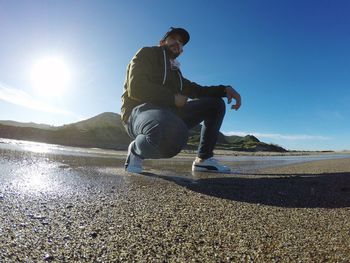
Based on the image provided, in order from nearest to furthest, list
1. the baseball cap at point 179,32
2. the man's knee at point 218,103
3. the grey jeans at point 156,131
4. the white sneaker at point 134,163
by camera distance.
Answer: the grey jeans at point 156,131 < the white sneaker at point 134,163 < the baseball cap at point 179,32 < the man's knee at point 218,103

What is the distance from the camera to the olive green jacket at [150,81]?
3369mm

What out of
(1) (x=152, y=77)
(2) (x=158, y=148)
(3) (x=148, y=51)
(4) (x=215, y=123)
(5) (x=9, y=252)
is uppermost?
(3) (x=148, y=51)

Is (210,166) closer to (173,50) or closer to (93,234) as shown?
(173,50)

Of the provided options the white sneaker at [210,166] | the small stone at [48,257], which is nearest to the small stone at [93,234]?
the small stone at [48,257]

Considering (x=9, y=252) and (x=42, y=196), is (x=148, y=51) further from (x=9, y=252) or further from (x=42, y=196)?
(x=9, y=252)

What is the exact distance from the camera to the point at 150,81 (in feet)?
11.7

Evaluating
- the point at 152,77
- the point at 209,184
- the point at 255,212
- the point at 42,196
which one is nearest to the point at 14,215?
the point at 42,196

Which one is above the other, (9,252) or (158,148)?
(158,148)

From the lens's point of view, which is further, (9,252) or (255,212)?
(255,212)

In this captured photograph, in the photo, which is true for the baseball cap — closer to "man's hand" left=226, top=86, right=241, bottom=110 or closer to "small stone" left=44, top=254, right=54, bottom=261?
"man's hand" left=226, top=86, right=241, bottom=110

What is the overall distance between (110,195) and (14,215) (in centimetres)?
69

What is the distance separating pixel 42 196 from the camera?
6.44 ft

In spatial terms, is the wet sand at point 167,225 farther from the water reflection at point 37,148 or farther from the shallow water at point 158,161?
the water reflection at point 37,148

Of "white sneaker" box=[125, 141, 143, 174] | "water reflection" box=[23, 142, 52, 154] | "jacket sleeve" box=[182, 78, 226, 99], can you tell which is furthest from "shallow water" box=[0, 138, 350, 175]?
"jacket sleeve" box=[182, 78, 226, 99]
